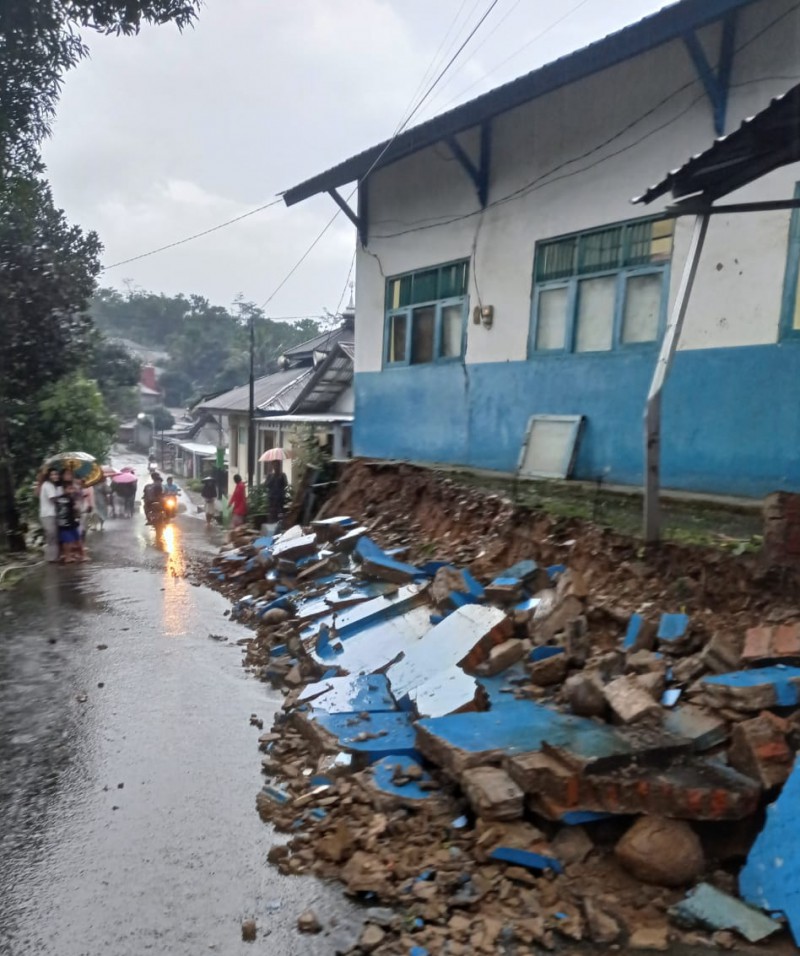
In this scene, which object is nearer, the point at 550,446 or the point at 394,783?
the point at 394,783

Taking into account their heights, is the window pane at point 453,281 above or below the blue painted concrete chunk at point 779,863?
above

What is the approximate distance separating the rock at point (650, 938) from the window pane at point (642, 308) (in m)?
5.61

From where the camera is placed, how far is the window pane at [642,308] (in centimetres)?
725

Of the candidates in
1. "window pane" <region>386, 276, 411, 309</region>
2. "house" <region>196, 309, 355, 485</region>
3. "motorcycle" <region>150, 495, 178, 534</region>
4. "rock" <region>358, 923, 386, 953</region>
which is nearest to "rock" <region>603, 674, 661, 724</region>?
"rock" <region>358, 923, 386, 953</region>

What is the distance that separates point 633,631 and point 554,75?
5535mm

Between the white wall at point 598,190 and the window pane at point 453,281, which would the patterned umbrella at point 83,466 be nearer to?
the white wall at point 598,190

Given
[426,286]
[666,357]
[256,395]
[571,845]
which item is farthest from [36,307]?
[571,845]

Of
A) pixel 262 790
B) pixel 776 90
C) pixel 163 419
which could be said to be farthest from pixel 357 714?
pixel 163 419

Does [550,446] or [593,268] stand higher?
[593,268]

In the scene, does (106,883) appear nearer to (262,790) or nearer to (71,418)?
(262,790)

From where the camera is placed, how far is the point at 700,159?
442cm

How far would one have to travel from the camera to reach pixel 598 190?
7.86 m

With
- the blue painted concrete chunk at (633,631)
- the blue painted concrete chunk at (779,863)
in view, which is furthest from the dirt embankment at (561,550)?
the blue painted concrete chunk at (779,863)

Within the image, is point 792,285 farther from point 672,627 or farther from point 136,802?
point 136,802
